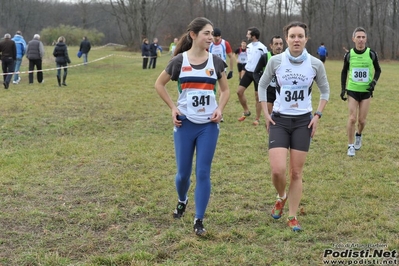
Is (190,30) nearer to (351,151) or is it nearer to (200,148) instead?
(200,148)

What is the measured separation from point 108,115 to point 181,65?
748 cm

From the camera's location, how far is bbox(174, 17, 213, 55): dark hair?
436cm

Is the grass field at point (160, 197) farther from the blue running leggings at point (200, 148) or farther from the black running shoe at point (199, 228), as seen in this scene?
the blue running leggings at point (200, 148)

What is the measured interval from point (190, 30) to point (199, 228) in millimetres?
1886

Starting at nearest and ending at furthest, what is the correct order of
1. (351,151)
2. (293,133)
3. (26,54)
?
(293,133) < (351,151) < (26,54)

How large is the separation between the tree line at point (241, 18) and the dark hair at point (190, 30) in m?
47.1

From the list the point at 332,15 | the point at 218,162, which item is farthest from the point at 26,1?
the point at 218,162

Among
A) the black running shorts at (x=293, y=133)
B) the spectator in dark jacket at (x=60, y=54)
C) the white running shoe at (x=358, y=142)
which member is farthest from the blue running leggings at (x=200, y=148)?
the spectator in dark jacket at (x=60, y=54)

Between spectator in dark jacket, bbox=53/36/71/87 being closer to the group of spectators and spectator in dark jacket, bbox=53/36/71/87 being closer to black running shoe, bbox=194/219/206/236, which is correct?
the group of spectators

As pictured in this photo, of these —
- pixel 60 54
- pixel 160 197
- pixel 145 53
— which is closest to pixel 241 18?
pixel 145 53

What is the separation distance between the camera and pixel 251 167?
706 centimetres

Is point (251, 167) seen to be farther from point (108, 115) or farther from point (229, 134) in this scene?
point (108, 115)

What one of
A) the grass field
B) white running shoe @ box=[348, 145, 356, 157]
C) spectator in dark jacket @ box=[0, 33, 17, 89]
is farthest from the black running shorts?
spectator in dark jacket @ box=[0, 33, 17, 89]

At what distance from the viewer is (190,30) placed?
443 centimetres
